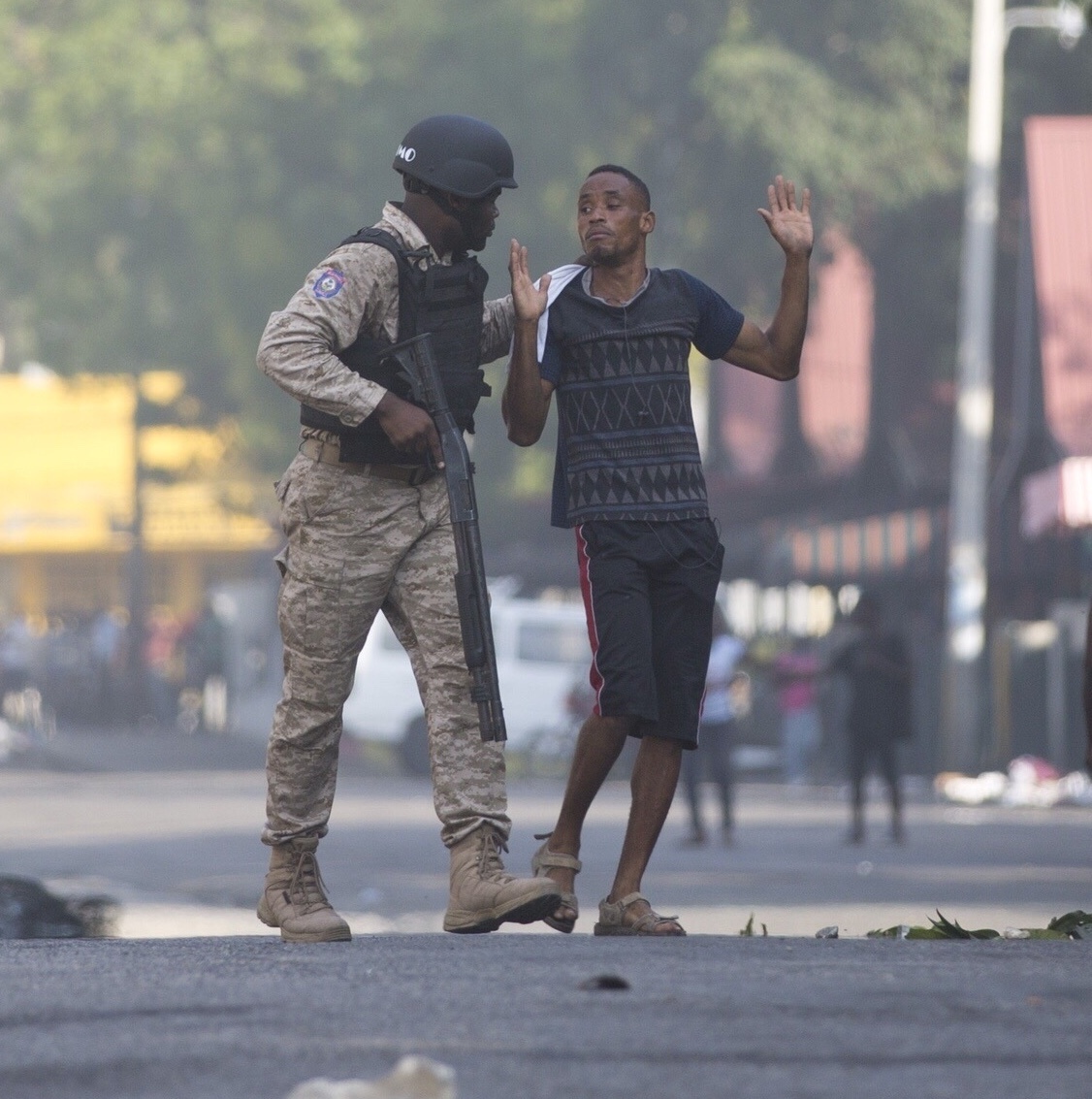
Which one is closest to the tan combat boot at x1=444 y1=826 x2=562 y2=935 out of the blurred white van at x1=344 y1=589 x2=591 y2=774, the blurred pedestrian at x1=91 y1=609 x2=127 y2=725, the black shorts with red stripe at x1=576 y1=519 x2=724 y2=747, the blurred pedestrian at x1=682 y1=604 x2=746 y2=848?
the black shorts with red stripe at x1=576 y1=519 x2=724 y2=747

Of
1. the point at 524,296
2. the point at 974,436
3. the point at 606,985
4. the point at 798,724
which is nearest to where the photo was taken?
the point at 606,985

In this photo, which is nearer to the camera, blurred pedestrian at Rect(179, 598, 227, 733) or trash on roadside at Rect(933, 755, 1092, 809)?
trash on roadside at Rect(933, 755, 1092, 809)

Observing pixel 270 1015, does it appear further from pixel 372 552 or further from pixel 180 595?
pixel 180 595

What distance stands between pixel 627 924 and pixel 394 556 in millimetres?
1042

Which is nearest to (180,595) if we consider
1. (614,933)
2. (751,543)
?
(751,543)

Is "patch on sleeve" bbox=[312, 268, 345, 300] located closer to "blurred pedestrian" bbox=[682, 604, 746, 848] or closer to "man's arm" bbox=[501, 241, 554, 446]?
"man's arm" bbox=[501, 241, 554, 446]

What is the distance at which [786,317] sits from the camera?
6422mm

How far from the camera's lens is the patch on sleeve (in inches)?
232

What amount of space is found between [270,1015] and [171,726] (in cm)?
3294

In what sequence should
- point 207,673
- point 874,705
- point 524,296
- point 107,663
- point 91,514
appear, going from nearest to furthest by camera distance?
point 524,296 < point 874,705 < point 207,673 < point 107,663 < point 91,514

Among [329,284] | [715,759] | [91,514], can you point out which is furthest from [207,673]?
[329,284]

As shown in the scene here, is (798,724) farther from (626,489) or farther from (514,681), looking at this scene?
(626,489)

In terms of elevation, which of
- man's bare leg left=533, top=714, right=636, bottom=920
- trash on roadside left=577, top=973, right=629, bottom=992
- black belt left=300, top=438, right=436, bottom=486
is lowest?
trash on roadside left=577, top=973, right=629, bottom=992

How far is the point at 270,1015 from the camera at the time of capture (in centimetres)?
455
